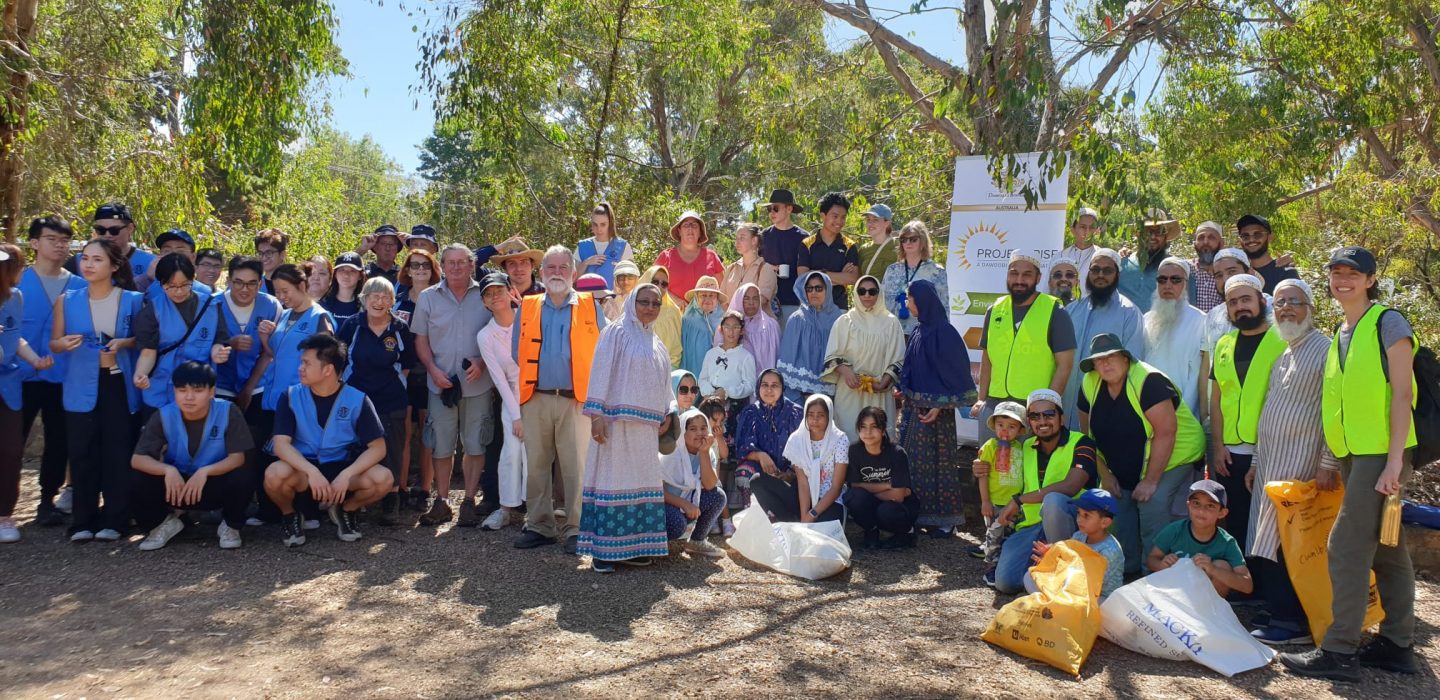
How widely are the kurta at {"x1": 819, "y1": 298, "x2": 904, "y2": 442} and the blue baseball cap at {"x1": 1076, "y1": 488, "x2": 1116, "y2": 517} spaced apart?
2096mm

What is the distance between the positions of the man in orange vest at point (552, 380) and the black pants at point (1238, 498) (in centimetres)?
377

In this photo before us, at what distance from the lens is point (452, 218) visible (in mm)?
19359

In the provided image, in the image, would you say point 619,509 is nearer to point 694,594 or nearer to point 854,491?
point 694,594

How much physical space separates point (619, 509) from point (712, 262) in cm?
326

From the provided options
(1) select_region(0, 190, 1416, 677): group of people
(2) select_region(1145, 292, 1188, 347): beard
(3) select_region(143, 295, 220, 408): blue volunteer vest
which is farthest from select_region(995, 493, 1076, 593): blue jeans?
(3) select_region(143, 295, 220, 408): blue volunteer vest

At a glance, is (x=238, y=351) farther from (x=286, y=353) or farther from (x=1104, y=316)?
(x=1104, y=316)

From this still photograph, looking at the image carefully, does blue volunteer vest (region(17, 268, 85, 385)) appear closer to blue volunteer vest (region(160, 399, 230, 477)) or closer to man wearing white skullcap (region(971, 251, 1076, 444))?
blue volunteer vest (region(160, 399, 230, 477))

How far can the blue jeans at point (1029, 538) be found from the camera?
221 inches

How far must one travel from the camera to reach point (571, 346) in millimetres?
6488

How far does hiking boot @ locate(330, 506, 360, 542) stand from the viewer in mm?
6555

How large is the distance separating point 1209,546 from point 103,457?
645cm

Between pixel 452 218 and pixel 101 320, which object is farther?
pixel 452 218

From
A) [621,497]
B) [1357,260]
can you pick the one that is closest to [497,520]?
[621,497]

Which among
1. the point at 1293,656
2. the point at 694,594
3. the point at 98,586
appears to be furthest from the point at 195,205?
the point at 1293,656
